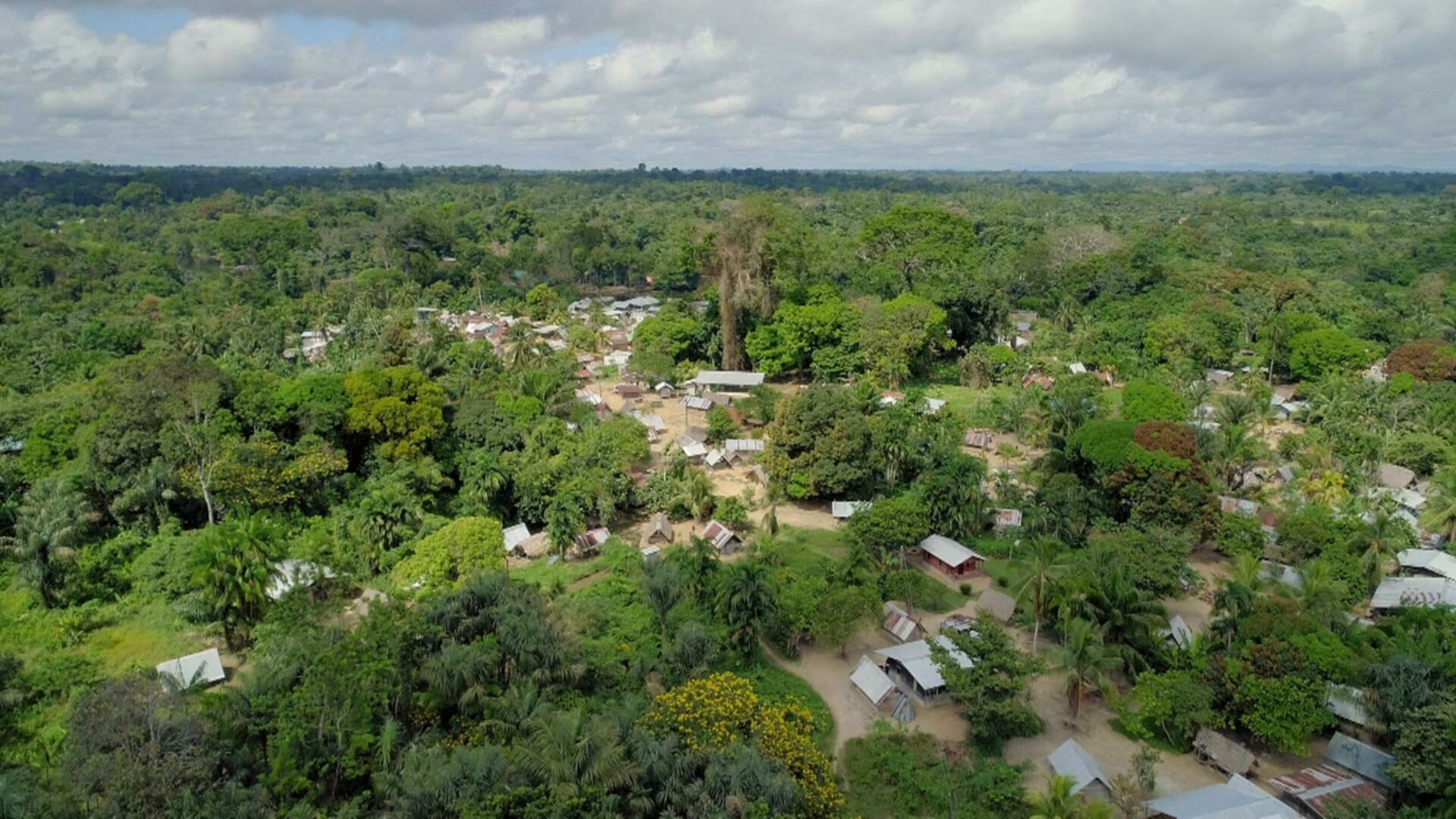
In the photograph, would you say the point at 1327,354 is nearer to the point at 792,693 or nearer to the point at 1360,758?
the point at 1360,758

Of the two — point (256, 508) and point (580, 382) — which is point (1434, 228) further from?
point (256, 508)

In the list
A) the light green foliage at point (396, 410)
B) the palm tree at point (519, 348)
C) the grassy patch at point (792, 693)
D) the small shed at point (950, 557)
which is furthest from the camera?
the palm tree at point (519, 348)

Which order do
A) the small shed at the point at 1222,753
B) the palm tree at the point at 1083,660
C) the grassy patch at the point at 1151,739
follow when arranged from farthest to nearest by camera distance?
the palm tree at the point at 1083,660 → the grassy patch at the point at 1151,739 → the small shed at the point at 1222,753

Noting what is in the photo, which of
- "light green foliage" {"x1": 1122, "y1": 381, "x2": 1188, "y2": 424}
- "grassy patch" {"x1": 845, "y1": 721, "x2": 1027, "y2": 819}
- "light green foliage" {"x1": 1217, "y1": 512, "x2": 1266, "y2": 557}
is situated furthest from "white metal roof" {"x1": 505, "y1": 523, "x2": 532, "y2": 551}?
"light green foliage" {"x1": 1122, "y1": 381, "x2": 1188, "y2": 424}

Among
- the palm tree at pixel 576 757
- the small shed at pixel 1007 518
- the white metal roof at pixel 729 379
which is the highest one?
the palm tree at pixel 576 757

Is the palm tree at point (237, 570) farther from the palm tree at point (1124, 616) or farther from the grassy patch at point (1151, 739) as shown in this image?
the grassy patch at point (1151, 739)

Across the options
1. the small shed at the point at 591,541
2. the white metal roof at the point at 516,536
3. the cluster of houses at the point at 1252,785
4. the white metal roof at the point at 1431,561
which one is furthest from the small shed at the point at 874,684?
the white metal roof at the point at 1431,561

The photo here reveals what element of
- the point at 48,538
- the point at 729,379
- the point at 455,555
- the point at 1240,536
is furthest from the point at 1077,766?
the point at 729,379
